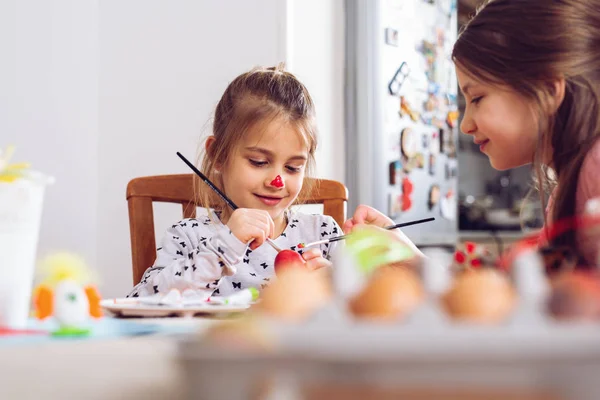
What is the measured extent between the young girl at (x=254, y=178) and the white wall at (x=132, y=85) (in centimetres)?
68

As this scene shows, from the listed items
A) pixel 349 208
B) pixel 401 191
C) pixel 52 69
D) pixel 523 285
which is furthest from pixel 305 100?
pixel 523 285

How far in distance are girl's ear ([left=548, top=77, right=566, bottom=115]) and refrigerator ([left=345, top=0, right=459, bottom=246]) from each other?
4.19 feet

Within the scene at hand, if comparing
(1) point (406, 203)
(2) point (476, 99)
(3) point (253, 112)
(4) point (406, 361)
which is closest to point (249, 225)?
(3) point (253, 112)

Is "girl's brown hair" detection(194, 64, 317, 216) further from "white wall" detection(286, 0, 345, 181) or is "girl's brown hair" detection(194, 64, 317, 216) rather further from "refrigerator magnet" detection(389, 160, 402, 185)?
"refrigerator magnet" detection(389, 160, 402, 185)

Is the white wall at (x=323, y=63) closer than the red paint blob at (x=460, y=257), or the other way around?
the red paint blob at (x=460, y=257)

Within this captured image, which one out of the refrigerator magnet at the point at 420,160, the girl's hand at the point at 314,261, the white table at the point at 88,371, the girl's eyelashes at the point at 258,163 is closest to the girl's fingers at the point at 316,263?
the girl's hand at the point at 314,261

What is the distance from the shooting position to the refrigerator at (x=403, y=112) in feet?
8.06

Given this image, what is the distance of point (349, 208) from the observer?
242 centimetres

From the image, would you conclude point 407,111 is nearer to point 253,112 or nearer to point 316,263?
point 253,112

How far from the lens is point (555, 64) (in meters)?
0.97

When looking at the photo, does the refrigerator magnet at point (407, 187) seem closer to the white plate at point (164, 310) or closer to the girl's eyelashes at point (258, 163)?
the girl's eyelashes at point (258, 163)

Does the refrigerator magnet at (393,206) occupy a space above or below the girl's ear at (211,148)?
below

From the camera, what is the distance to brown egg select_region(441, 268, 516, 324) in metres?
0.23

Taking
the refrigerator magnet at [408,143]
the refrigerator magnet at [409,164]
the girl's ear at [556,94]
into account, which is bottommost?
the refrigerator magnet at [409,164]
